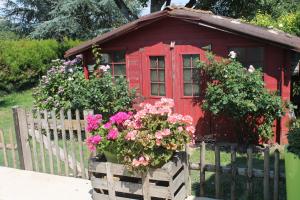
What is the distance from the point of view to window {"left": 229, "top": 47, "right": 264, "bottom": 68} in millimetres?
8836

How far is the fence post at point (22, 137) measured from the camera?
21.3ft

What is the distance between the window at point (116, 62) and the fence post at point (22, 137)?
4.58 m

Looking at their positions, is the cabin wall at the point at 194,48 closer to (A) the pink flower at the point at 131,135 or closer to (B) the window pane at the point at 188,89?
(B) the window pane at the point at 188,89

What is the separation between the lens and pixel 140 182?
4777mm

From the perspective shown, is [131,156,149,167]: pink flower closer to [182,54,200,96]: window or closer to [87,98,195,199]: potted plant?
[87,98,195,199]: potted plant

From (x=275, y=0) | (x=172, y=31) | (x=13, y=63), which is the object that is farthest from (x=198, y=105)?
(x=275, y=0)

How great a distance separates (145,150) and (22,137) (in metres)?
2.94

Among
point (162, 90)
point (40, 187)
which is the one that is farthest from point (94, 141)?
point (162, 90)

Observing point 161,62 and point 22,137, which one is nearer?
point 22,137

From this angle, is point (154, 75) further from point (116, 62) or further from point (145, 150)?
point (145, 150)

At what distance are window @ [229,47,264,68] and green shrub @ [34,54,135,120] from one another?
2932 millimetres

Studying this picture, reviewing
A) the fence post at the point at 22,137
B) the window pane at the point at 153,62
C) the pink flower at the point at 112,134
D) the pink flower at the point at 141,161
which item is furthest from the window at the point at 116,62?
the pink flower at the point at 141,161

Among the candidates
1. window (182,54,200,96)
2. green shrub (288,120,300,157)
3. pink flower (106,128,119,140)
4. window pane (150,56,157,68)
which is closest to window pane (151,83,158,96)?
window pane (150,56,157,68)

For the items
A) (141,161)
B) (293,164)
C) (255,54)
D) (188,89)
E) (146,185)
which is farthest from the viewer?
(188,89)
